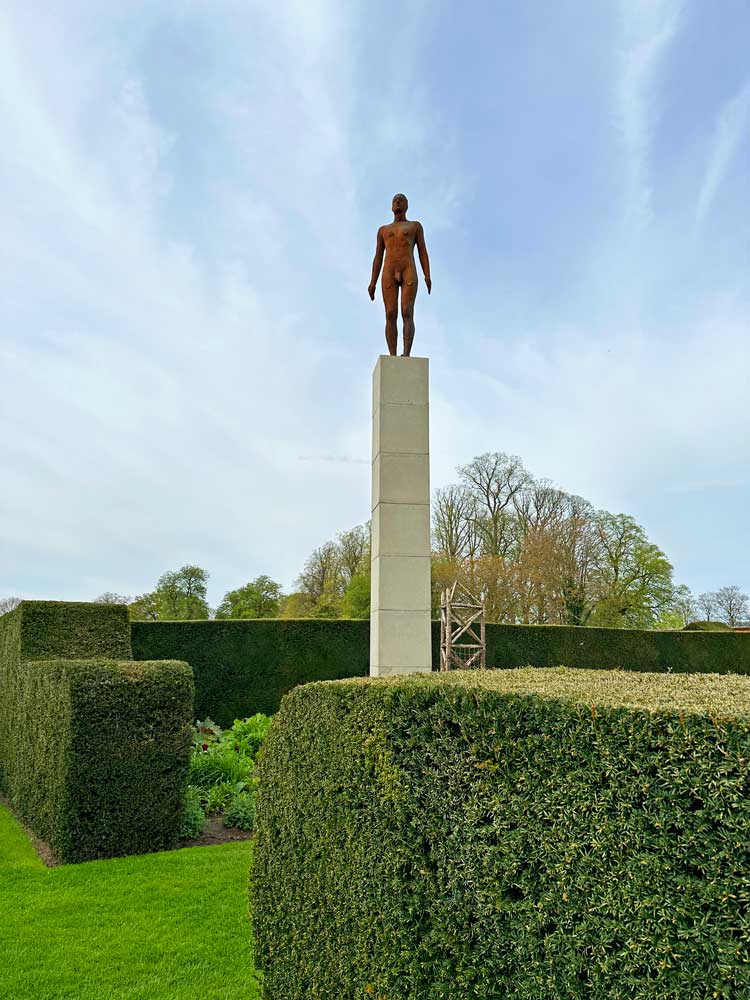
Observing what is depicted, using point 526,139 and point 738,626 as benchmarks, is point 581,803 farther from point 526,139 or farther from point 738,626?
point 738,626

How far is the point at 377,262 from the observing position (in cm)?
1033

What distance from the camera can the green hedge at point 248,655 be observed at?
1222 centimetres

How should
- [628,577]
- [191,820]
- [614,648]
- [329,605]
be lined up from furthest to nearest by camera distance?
[329,605]
[628,577]
[614,648]
[191,820]

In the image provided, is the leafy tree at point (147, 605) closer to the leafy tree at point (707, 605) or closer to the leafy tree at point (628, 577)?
the leafy tree at point (628, 577)

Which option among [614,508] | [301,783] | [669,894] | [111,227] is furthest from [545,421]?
[669,894]

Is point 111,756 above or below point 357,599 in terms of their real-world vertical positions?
below

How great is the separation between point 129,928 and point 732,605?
32.4 m

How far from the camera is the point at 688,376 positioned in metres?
9.85

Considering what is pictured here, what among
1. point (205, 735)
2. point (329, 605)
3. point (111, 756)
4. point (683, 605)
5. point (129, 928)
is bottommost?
point (129, 928)

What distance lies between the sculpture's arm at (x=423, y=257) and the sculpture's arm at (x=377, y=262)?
1.69 feet

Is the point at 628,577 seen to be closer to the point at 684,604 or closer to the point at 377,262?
the point at 684,604

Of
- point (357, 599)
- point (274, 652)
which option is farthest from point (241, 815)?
point (357, 599)

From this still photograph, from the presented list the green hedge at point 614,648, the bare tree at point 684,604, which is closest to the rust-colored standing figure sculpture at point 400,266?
the green hedge at point 614,648

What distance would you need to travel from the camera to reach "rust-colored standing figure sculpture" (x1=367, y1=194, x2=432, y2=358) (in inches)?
389
